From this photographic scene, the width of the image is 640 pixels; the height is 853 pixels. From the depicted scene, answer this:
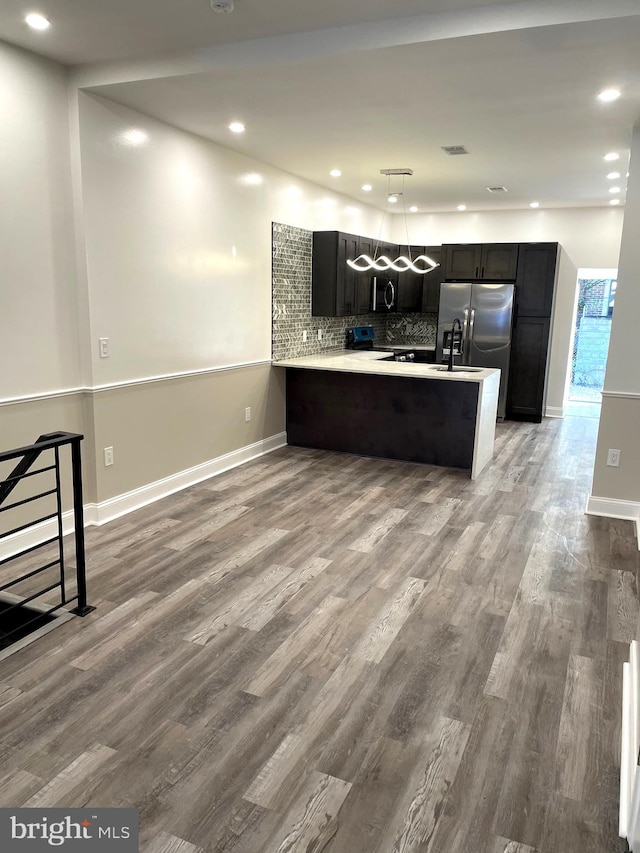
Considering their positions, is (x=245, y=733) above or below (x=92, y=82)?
below

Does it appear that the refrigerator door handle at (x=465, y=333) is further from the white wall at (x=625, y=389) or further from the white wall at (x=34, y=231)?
the white wall at (x=34, y=231)

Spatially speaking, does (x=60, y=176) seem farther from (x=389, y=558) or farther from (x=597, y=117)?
(x=597, y=117)

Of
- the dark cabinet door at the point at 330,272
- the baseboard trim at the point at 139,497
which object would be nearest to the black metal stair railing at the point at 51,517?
the baseboard trim at the point at 139,497

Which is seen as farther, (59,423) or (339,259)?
(339,259)

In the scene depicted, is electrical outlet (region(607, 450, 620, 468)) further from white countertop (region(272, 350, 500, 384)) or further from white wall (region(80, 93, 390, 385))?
white wall (region(80, 93, 390, 385))

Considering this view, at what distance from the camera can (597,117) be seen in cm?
385

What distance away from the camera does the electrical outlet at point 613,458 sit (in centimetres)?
441

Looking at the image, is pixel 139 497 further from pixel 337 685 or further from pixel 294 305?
pixel 294 305

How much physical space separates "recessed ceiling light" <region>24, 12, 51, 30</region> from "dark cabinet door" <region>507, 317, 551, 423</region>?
625cm

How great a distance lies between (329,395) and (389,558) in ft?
8.83

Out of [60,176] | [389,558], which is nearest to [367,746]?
[389,558]

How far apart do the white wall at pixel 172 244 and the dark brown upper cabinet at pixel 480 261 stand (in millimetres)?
2883

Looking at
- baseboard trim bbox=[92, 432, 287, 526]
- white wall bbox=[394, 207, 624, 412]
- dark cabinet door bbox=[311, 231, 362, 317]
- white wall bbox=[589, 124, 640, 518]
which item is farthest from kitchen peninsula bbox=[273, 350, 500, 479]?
white wall bbox=[394, 207, 624, 412]

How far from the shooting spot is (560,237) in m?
8.03
